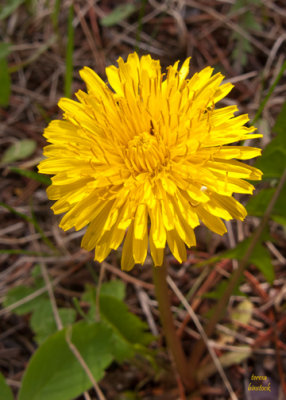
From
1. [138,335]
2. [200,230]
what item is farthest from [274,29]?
[138,335]

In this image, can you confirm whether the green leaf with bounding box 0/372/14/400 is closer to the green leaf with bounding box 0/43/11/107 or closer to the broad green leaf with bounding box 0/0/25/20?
the green leaf with bounding box 0/43/11/107

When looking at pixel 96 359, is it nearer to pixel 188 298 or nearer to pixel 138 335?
pixel 138 335

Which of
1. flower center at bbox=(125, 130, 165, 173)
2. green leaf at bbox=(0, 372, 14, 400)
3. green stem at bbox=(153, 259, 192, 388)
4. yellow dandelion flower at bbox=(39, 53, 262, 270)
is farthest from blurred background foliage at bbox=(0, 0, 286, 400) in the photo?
flower center at bbox=(125, 130, 165, 173)

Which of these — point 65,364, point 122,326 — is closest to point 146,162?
point 122,326

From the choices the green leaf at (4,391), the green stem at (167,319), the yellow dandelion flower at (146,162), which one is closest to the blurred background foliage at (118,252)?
the green leaf at (4,391)

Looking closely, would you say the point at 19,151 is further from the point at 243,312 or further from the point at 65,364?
the point at 243,312

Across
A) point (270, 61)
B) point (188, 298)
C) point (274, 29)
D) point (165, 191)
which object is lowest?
point (188, 298)
